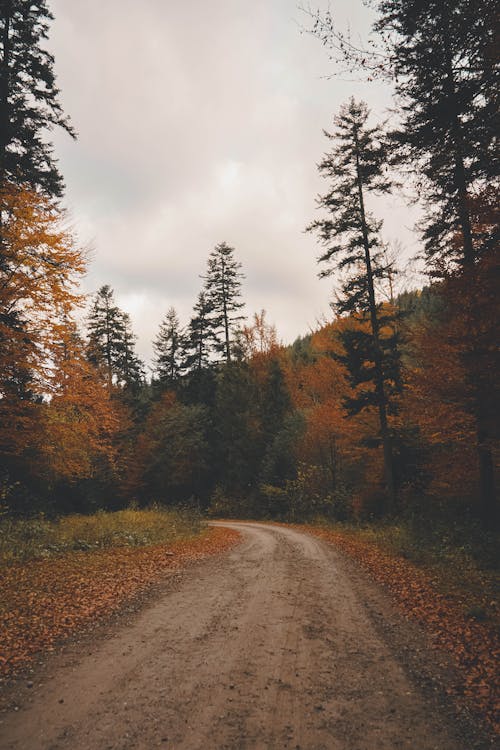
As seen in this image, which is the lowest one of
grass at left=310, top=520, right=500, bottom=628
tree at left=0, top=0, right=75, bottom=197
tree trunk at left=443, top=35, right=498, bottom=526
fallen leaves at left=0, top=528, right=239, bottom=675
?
grass at left=310, top=520, right=500, bottom=628

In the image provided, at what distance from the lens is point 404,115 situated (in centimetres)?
688

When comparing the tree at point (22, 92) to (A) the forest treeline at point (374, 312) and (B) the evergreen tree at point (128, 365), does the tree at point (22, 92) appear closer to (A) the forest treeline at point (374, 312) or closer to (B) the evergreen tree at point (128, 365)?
(A) the forest treeline at point (374, 312)

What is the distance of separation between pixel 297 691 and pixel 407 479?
Answer: 16.2 meters

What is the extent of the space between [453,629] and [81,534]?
1223 cm

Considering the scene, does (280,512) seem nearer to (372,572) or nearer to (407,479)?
(407,479)

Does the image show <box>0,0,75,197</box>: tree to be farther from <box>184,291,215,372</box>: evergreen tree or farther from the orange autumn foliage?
<box>184,291,215,372</box>: evergreen tree

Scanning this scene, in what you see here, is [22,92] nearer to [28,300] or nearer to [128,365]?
[28,300]

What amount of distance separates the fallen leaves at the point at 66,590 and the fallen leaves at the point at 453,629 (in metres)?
5.60

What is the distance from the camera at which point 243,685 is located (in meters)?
4.49

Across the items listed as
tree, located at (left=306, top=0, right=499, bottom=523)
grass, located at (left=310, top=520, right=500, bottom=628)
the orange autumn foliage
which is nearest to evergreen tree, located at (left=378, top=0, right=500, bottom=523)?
tree, located at (left=306, top=0, right=499, bottom=523)

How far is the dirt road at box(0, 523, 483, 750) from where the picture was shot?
11.9 ft

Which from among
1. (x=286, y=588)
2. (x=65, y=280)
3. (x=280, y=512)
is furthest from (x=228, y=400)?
(x=286, y=588)

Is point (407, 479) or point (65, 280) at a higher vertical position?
point (65, 280)

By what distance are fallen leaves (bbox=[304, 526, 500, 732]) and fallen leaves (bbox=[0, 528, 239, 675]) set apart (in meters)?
5.60
